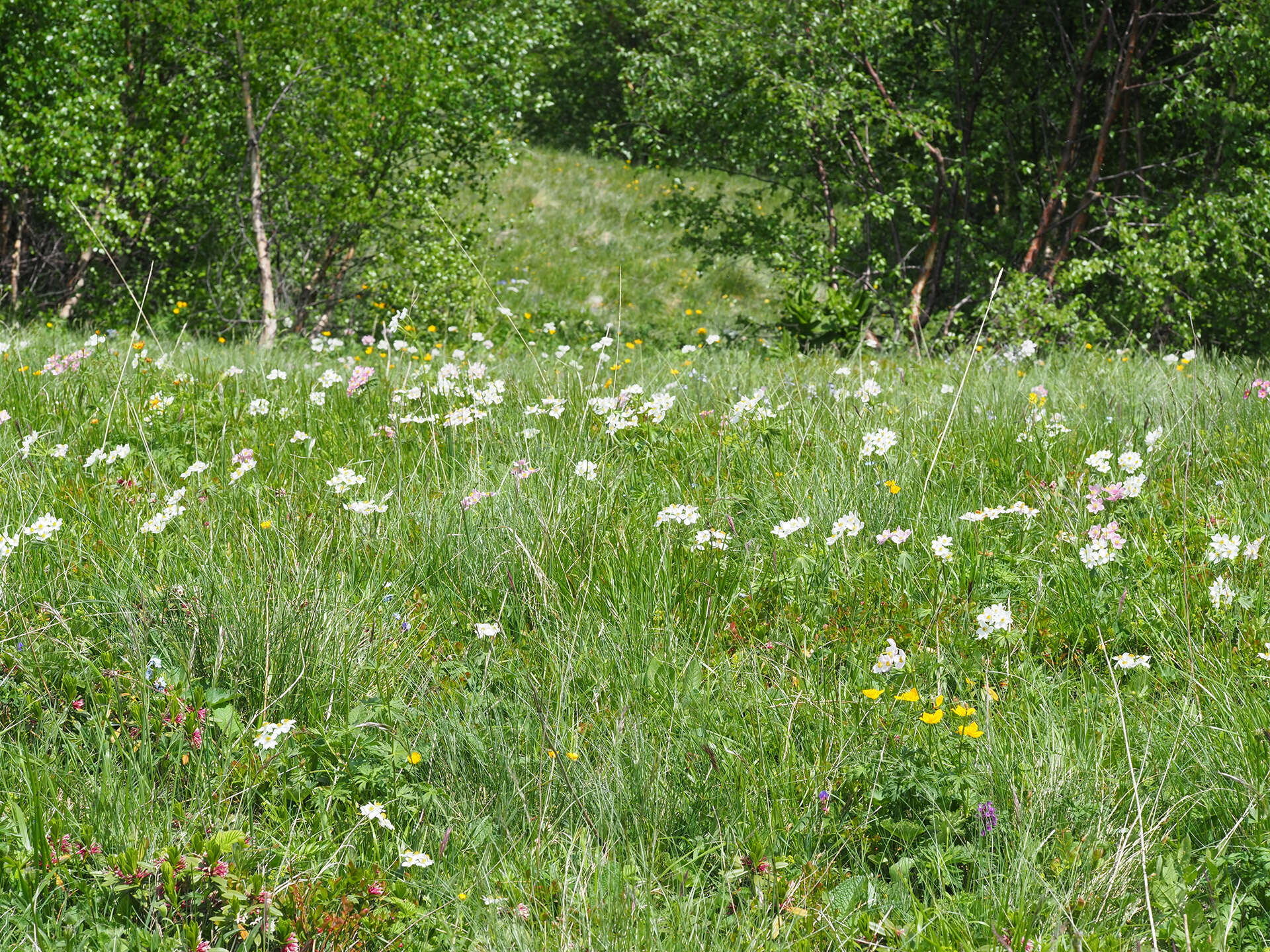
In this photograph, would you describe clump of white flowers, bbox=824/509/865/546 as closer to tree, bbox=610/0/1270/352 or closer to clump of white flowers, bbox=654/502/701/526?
clump of white flowers, bbox=654/502/701/526

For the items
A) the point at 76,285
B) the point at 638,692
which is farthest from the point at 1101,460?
the point at 76,285

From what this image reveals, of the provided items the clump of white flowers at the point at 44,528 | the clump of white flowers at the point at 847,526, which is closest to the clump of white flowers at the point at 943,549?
the clump of white flowers at the point at 847,526

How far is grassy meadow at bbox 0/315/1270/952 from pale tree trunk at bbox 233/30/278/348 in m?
4.56

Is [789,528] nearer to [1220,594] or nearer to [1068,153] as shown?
[1220,594]

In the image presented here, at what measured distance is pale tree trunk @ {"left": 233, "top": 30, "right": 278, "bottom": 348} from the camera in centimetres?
797

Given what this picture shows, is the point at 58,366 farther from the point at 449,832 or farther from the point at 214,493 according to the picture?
the point at 449,832

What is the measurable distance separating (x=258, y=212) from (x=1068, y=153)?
21.3ft

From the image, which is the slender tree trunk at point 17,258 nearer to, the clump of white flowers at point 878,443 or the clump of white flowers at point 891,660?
the clump of white flowers at point 878,443

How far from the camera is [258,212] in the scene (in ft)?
26.9

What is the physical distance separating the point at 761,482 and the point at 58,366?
3.19 m

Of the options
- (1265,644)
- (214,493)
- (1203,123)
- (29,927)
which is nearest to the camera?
(29,927)

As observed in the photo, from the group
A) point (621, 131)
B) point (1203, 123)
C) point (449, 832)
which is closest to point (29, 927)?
point (449, 832)

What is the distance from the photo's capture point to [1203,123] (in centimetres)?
837

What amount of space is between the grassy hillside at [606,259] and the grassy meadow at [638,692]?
6949 millimetres
